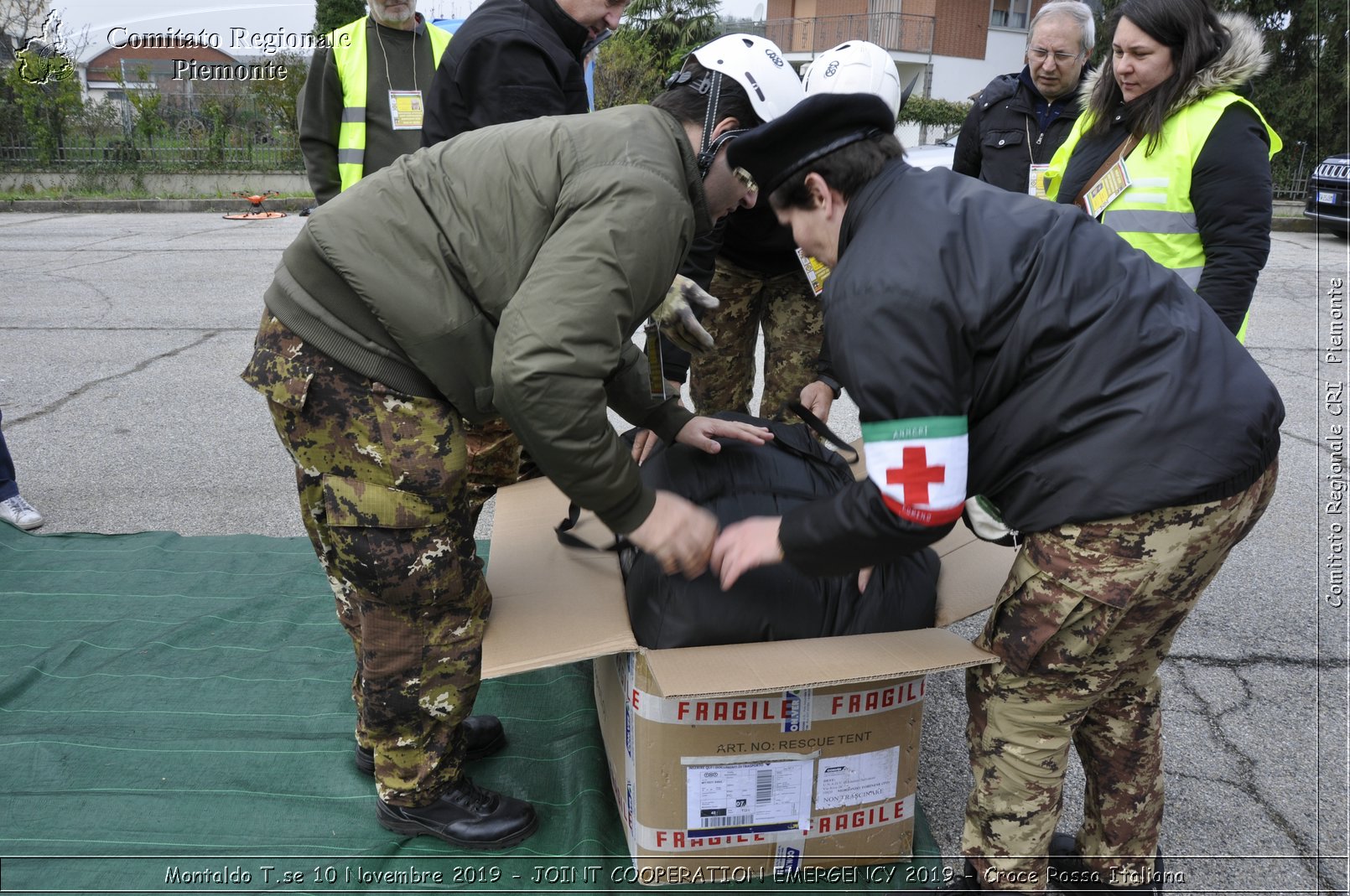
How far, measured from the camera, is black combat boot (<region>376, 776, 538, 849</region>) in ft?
6.87

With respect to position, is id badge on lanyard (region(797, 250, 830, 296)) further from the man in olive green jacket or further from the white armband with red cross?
the white armband with red cross

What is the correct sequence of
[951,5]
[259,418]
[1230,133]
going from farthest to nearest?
1. [951,5]
2. [259,418]
3. [1230,133]

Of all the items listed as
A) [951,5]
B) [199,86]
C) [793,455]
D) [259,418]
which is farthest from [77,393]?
[951,5]

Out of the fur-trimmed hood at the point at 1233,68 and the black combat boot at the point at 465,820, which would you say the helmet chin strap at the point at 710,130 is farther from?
the fur-trimmed hood at the point at 1233,68

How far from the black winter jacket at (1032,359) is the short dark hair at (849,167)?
23 millimetres

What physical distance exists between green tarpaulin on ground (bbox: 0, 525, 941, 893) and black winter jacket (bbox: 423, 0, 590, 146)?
1643 millimetres

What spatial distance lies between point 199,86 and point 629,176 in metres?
17.5

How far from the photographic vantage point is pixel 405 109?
3.75m

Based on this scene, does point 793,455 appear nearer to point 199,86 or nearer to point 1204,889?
point 1204,889

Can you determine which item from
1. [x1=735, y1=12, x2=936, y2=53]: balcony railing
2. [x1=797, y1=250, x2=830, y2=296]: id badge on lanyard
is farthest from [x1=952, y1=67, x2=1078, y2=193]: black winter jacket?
[x1=735, y1=12, x2=936, y2=53]: balcony railing

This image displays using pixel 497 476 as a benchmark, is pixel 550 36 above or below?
above

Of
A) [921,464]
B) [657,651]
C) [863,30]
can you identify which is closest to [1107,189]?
[921,464]

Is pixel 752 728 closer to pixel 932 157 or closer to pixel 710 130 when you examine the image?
pixel 710 130

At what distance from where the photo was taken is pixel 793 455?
219 centimetres
